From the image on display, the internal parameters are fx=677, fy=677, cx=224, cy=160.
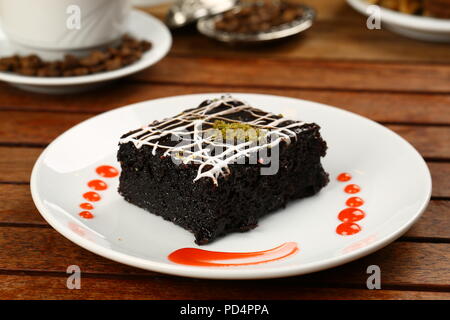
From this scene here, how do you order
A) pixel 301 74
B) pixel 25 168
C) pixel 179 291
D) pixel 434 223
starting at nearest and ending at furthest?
pixel 179 291, pixel 434 223, pixel 25 168, pixel 301 74

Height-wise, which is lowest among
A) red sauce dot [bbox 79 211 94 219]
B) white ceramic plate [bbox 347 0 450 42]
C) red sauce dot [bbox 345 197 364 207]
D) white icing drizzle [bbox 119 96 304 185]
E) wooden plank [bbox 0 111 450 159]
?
wooden plank [bbox 0 111 450 159]

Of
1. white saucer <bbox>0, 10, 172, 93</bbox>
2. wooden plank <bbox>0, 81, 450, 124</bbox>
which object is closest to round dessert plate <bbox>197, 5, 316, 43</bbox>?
white saucer <bbox>0, 10, 172, 93</bbox>

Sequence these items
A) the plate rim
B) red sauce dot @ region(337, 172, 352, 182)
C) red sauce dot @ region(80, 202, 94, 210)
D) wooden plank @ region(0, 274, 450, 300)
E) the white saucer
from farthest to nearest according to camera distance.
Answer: the plate rim < the white saucer < red sauce dot @ region(337, 172, 352, 182) < red sauce dot @ region(80, 202, 94, 210) < wooden plank @ region(0, 274, 450, 300)

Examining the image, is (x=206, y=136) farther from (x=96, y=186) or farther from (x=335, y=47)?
(x=335, y=47)

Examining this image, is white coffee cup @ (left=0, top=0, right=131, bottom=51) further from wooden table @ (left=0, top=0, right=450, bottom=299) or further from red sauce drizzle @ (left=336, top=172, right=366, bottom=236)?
red sauce drizzle @ (left=336, top=172, right=366, bottom=236)

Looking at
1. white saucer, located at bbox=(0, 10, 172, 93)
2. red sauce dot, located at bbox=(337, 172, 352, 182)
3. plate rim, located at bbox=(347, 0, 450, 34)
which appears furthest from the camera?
plate rim, located at bbox=(347, 0, 450, 34)

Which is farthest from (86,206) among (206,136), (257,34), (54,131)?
(257,34)

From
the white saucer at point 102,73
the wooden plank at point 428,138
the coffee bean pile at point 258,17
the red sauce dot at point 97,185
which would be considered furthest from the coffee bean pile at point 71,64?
the wooden plank at point 428,138
